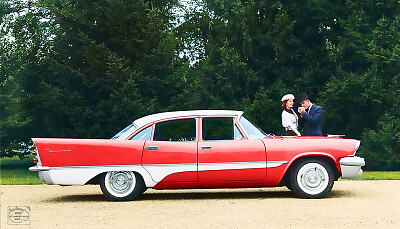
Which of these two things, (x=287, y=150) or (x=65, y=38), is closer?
(x=287, y=150)

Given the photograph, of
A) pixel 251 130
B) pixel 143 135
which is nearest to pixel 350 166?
pixel 251 130

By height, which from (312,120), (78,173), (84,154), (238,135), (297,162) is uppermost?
(312,120)

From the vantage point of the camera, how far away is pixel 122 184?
33.2 feet

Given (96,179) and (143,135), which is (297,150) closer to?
(143,135)

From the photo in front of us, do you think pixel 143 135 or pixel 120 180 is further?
pixel 143 135

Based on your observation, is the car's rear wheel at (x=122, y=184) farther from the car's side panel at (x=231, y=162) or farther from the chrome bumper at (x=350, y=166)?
the chrome bumper at (x=350, y=166)

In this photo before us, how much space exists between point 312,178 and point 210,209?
6.98 ft

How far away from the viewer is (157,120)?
1034cm

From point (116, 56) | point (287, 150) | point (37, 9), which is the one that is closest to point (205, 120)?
point (287, 150)

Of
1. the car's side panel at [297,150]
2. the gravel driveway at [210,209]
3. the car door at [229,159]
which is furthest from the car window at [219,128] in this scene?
the gravel driveway at [210,209]

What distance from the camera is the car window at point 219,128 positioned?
10.1m

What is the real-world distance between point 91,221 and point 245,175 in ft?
9.94

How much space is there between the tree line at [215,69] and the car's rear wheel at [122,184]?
16.5 meters

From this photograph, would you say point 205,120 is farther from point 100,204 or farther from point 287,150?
point 100,204
